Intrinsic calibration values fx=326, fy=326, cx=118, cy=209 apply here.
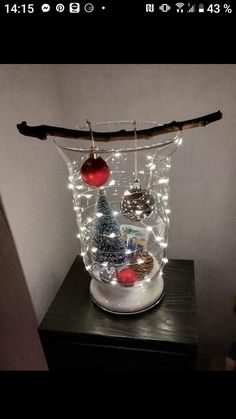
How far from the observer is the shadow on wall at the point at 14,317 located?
1.16 meters

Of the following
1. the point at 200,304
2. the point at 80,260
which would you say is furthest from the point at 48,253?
the point at 200,304

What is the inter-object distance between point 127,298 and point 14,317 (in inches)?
20.1

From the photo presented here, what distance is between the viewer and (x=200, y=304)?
1.72m

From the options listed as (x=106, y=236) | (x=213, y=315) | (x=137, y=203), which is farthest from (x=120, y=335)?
(x=213, y=315)

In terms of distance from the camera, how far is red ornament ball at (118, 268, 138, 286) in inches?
45.0

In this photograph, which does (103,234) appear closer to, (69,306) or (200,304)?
(69,306)

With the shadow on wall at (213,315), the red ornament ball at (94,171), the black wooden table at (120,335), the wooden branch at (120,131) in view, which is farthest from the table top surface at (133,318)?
the wooden branch at (120,131)

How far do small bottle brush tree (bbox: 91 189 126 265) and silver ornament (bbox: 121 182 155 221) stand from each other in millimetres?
125

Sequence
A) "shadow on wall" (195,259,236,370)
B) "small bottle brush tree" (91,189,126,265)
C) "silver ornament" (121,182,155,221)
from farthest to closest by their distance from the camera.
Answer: "shadow on wall" (195,259,236,370) < "small bottle brush tree" (91,189,126,265) < "silver ornament" (121,182,155,221)

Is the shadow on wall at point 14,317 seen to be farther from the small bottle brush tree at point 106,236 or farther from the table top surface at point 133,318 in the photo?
the small bottle brush tree at point 106,236

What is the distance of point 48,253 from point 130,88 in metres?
0.74
